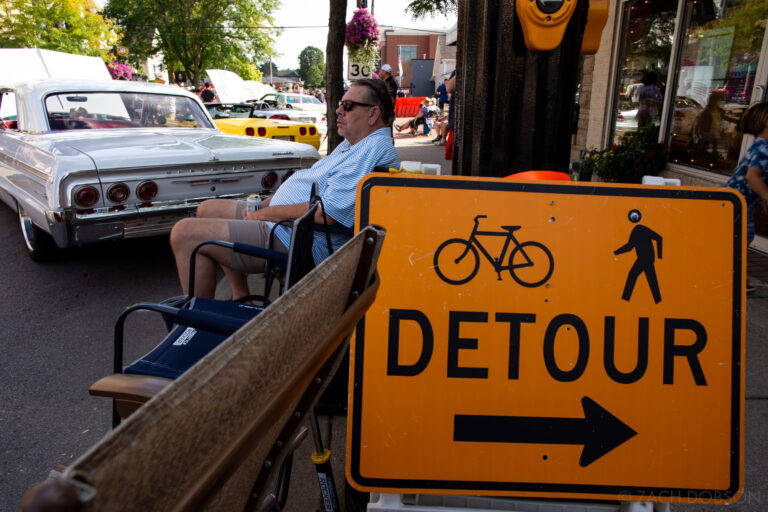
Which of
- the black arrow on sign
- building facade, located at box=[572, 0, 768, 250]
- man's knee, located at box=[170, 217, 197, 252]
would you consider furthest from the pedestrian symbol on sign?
building facade, located at box=[572, 0, 768, 250]

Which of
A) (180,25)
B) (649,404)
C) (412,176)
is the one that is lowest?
(649,404)

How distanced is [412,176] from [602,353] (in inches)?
31.7

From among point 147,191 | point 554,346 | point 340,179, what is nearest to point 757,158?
point 340,179

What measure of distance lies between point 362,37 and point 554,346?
808 cm

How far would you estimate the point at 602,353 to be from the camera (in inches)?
65.8

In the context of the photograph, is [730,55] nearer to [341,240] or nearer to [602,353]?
[341,240]

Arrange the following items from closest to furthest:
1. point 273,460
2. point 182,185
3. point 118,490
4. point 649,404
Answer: point 118,490
point 273,460
point 649,404
point 182,185

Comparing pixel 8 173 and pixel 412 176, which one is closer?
pixel 412 176

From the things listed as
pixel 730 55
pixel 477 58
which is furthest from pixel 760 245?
pixel 477 58

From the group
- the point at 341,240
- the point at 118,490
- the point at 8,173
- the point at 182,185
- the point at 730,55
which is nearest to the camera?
the point at 118,490

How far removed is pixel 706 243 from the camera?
66.6 inches

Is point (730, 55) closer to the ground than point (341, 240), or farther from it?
farther from it

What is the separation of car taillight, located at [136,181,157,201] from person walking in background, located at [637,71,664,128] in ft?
21.3

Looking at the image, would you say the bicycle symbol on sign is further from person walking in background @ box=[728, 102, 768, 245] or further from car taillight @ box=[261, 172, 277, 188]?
car taillight @ box=[261, 172, 277, 188]
